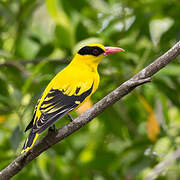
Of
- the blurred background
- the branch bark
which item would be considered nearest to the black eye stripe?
the blurred background

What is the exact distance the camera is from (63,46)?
13.9 ft

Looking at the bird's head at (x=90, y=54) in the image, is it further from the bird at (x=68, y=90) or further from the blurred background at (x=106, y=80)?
the blurred background at (x=106, y=80)

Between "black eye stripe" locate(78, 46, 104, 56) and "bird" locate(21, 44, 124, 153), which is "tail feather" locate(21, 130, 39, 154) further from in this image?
"black eye stripe" locate(78, 46, 104, 56)

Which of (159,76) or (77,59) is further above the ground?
(77,59)

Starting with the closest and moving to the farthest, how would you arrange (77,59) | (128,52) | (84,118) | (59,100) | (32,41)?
(84,118) < (59,100) < (77,59) < (128,52) < (32,41)

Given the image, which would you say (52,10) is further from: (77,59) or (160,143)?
(160,143)

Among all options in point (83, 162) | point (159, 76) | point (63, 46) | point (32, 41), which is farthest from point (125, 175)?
point (32, 41)

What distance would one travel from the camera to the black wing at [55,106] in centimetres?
299

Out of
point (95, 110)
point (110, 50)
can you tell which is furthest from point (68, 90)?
point (95, 110)

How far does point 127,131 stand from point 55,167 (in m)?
0.80

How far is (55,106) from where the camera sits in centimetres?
318

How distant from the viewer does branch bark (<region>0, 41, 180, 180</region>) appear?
107 inches

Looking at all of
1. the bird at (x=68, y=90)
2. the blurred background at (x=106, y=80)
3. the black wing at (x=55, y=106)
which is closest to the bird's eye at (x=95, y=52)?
the bird at (x=68, y=90)

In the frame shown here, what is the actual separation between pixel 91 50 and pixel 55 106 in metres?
0.86
